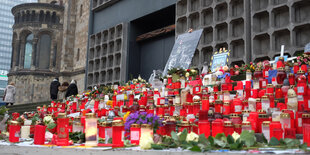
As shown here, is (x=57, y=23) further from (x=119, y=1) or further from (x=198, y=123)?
(x=198, y=123)

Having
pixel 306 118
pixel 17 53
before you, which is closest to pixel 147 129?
pixel 306 118

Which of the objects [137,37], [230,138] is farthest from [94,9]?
[230,138]

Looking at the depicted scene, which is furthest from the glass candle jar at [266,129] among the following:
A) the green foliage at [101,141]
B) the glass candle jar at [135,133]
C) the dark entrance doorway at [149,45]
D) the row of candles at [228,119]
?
the dark entrance doorway at [149,45]

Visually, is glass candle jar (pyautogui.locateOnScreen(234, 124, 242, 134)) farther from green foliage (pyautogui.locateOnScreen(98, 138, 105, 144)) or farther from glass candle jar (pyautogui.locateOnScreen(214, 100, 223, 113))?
green foliage (pyautogui.locateOnScreen(98, 138, 105, 144))

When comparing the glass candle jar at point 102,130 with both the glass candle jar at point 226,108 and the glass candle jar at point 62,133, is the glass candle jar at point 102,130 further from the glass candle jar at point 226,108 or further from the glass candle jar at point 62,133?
the glass candle jar at point 226,108

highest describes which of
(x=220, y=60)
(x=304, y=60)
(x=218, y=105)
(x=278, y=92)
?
(x=220, y=60)

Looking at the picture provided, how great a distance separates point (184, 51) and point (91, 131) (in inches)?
208

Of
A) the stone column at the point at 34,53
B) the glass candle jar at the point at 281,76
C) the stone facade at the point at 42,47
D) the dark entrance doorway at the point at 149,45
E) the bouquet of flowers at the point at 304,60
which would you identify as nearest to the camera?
the glass candle jar at the point at 281,76

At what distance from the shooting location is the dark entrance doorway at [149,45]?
10.9 metres

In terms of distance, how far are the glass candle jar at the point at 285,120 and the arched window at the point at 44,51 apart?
63.0ft

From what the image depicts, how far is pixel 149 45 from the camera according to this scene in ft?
37.8

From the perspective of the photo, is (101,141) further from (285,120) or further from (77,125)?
(285,120)

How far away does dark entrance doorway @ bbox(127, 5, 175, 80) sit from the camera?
10938mm

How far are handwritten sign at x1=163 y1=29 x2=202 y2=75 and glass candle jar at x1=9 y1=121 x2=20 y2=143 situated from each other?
15.2ft
